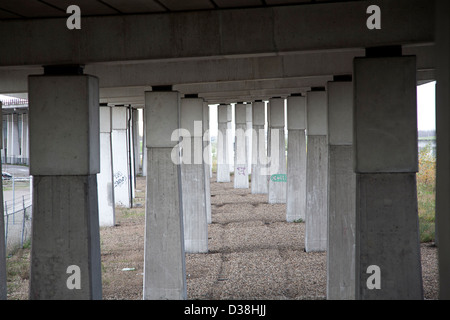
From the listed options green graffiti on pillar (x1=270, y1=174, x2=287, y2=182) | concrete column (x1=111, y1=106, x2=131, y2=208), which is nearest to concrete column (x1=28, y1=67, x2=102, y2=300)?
concrete column (x1=111, y1=106, x2=131, y2=208)

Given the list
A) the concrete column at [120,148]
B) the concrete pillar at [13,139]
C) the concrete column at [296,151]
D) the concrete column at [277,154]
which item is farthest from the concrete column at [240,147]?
the concrete pillar at [13,139]

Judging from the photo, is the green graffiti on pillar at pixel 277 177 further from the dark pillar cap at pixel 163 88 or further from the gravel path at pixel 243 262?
the dark pillar cap at pixel 163 88

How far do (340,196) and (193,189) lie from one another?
28.4 ft

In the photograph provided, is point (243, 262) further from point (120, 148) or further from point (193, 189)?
point (120, 148)

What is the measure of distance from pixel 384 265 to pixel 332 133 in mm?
7121

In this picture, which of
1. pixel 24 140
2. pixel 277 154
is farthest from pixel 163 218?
pixel 24 140

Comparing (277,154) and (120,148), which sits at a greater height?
(120,148)

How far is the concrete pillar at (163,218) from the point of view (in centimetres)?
1725

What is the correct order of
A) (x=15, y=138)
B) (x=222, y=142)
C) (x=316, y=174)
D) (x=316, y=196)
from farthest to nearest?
(x=15, y=138)
(x=222, y=142)
(x=316, y=174)
(x=316, y=196)

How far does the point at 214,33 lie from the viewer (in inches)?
452

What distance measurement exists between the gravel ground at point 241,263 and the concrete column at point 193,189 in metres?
0.75

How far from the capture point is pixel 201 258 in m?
24.5

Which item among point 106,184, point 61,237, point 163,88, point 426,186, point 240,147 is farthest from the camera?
point 240,147

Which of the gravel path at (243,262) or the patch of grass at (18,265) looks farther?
the patch of grass at (18,265)
